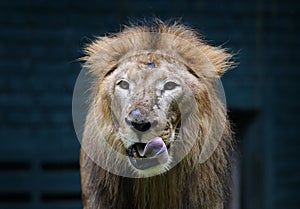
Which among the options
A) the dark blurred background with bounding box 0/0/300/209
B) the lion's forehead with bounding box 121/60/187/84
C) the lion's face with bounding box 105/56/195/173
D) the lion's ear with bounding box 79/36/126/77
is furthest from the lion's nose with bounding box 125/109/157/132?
the dark blurred background with bounding box 0/0/300/209

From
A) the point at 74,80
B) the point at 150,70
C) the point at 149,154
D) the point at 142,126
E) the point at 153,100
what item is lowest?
the point at 149,154

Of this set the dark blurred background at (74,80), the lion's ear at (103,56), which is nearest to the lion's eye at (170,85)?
the lion's ear at (103,56)

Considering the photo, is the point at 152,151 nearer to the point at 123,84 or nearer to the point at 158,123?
the point at 158,123

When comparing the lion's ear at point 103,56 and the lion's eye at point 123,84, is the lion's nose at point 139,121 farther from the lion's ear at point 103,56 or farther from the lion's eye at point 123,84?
the lion's ear at point 103,56

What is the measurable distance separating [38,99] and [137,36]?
3.42 metres

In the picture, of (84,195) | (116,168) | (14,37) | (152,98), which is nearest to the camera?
(152,98)

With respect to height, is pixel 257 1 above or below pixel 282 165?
above

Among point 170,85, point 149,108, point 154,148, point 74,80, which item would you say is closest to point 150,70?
point 170,85

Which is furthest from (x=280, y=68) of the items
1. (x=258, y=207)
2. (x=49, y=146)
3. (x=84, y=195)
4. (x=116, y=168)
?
(x=116, y=168)

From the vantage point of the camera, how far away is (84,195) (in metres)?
4.41

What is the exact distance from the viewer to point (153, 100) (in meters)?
3.52

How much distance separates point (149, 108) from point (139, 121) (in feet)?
0.31

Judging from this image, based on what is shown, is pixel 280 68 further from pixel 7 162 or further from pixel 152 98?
pixel 152 98

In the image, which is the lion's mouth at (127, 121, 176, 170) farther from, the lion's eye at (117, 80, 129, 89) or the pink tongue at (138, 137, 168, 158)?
the lion's eye at (117, 80, 129, 89)
